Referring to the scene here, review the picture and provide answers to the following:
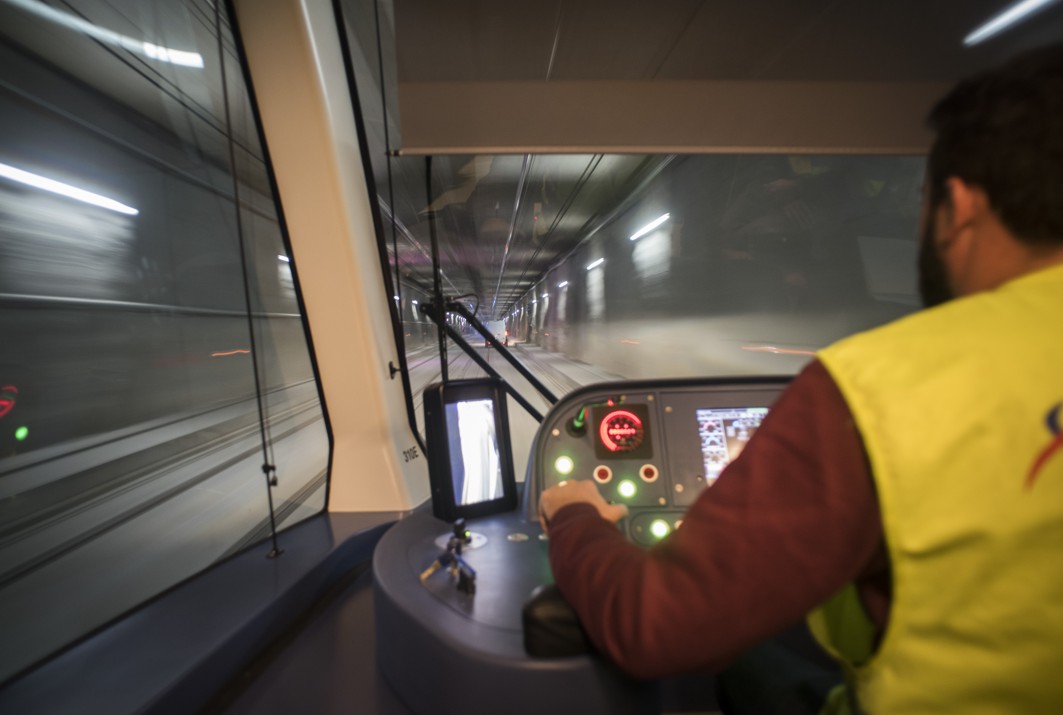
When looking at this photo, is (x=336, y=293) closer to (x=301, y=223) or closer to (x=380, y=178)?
(x=301, y=223)

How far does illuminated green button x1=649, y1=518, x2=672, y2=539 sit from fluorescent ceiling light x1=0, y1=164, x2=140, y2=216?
18.2 feet

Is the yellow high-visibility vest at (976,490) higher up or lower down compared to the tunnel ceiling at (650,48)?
lower down

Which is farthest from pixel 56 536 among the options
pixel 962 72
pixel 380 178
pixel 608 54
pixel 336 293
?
pixel 962 72

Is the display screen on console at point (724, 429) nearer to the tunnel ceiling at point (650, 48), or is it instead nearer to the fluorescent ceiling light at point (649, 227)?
the tunnel ceiling at point (650, 48)

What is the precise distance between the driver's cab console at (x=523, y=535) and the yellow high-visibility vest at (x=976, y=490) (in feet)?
1.94

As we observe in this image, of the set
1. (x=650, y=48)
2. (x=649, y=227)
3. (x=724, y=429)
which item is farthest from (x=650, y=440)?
(x=649, y=227)

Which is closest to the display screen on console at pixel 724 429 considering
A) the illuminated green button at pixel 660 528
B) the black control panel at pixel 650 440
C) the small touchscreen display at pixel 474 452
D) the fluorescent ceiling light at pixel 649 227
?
the black control panel at pixel 650 440

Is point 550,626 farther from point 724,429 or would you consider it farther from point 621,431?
point 724,429

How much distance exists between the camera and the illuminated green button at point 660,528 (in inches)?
62.8

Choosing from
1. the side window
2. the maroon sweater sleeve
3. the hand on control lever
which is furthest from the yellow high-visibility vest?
the side window

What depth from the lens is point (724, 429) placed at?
171cm

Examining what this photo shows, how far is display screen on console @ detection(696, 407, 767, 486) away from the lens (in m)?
1.69

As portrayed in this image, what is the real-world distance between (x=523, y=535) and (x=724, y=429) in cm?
89

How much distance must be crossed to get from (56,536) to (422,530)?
4.21 m
